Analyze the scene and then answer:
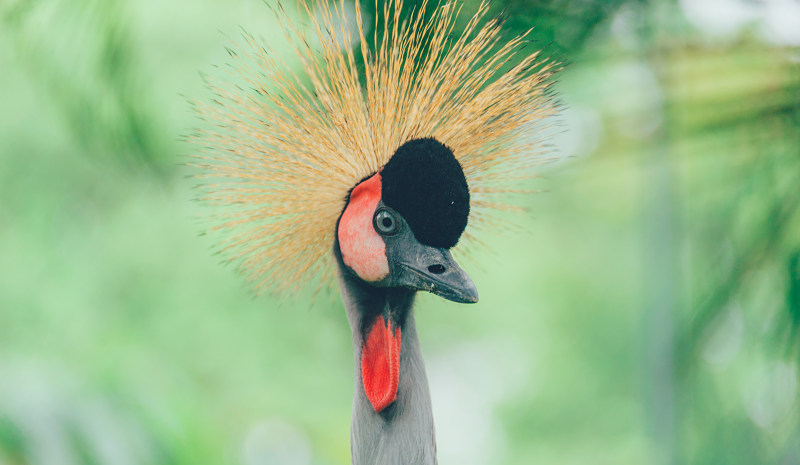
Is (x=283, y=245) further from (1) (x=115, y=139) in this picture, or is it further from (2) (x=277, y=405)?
(2) (x=277, y=405)

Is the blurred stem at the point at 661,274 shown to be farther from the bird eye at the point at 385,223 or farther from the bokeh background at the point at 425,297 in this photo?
the bird eye at the point at 385,223

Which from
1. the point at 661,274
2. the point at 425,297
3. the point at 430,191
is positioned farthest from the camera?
the point at 425,297

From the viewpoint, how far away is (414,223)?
802 mm

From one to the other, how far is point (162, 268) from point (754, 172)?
266cm

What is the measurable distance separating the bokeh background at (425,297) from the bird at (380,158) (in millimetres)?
61

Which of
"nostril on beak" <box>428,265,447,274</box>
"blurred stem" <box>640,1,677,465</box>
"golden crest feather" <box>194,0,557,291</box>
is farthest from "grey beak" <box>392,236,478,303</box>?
"blurred stem" <box>640,1,677,465</box>

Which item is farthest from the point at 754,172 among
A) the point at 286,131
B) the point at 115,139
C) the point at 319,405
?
the point at 319,405

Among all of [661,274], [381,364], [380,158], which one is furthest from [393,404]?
[661,274]

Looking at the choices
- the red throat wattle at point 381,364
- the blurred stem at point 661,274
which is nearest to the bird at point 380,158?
the red throat wattle at point 381,364

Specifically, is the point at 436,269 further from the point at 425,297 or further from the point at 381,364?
the point at 425,297

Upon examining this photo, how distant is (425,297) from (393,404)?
38.3 inches

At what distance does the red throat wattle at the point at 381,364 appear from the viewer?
0.87 metres

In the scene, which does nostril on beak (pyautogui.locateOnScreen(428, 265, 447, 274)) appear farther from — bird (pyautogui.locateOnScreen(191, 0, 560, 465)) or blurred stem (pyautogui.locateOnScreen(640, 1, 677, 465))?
blurred stem (pyautogui.locateOnScreen(640, 1, 677, 465))

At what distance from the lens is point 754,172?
1.00m
